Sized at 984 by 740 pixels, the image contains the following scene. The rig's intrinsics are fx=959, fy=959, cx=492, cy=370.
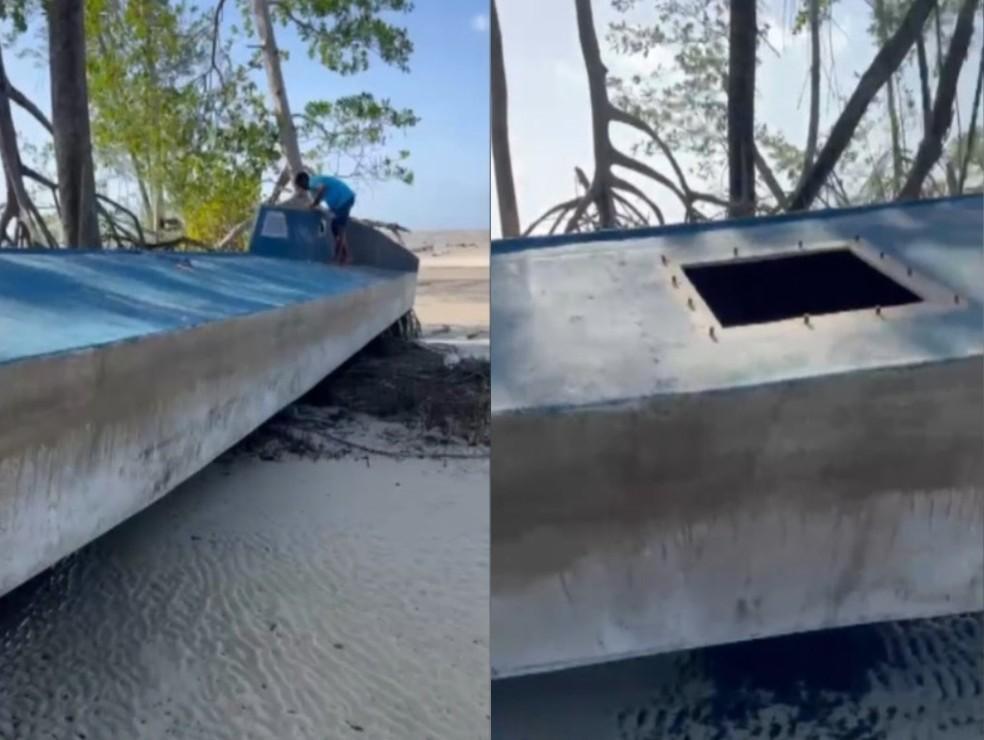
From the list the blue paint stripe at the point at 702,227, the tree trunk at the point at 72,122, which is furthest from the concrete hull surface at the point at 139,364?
the blue paint stripe at the point at 702,227

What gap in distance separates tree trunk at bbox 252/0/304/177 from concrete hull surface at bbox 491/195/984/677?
0.62 meters

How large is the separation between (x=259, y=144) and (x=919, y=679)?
1002 millimetres

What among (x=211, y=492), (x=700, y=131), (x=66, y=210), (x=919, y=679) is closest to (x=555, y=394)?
(x=700, y=131)

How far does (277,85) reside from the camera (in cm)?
119

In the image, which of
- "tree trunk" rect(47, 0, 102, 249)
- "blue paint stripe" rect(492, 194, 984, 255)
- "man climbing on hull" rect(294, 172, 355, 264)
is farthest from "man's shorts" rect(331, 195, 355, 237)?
"tree trunk" rect(47, 0, 102, 249)

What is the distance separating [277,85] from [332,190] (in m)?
0.16

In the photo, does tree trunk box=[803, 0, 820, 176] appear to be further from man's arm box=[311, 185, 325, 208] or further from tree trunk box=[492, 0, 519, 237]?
man's arm box=[311, 185, 325, 208]

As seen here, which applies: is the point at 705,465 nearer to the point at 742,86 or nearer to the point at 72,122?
the point at 742,86

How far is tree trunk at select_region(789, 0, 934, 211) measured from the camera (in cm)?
61

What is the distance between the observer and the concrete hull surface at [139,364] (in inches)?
29.1

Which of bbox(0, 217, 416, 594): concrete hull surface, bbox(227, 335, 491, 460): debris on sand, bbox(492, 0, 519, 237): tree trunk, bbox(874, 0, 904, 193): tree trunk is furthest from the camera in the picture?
bbox(227, 335, 491, 460): debris on sand

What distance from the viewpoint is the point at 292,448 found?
134 centimetres

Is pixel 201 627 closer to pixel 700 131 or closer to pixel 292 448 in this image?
pixel 292 448

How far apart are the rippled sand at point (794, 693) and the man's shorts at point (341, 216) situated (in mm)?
572
